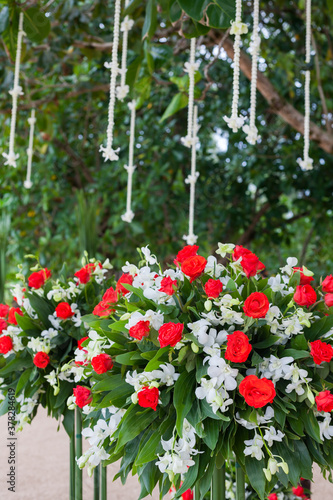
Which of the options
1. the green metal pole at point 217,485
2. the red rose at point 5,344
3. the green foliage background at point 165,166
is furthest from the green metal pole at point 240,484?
the green foliage background at point 165,166

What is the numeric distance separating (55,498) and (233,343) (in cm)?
159

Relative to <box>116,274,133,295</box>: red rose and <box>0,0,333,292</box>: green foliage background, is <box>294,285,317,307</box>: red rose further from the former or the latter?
<box>0,0,333,292</box>: green foliage background

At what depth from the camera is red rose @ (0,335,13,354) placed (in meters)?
1.03

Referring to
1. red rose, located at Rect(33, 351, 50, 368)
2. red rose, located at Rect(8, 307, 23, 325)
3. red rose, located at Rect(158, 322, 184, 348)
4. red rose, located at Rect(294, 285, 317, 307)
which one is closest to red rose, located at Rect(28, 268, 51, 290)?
red rose, located at Rect(8, 307, 23, 325)

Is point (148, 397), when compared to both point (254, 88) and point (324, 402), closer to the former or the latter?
point (324, 402)

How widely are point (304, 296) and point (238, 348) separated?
0.50 ft

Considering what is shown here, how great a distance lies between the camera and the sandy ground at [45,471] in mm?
1824

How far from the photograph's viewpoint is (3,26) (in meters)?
1.32

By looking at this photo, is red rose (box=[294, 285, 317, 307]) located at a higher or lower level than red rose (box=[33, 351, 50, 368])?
higher

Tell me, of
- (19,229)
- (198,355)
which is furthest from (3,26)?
(19,229)

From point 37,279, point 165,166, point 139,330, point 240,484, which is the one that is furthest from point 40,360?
point 165,166

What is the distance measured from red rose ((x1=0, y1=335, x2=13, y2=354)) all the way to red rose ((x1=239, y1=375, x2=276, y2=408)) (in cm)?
58

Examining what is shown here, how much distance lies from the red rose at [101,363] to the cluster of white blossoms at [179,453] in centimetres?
14

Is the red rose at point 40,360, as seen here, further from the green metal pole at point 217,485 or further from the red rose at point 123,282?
the green metal pole at point 217,485
